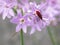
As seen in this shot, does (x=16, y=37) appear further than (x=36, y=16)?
Yes

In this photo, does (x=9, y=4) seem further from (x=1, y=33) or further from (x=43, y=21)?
(x=1, y=33)

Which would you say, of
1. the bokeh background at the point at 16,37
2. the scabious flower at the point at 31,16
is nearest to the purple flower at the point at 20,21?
the scabious flower at the point at 31,16

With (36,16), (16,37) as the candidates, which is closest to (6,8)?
(36,16)

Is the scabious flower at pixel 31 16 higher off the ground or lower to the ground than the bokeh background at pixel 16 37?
higher

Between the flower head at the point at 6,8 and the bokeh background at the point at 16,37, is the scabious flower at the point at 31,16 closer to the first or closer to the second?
the flower head at the point at 6,8

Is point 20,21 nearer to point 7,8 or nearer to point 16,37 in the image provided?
point 7,8

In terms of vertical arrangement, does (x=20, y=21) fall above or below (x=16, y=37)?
above

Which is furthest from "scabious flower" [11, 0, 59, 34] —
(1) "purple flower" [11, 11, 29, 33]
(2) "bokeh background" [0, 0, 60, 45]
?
(2) "bokeh background" [0, 0, 60, 45]

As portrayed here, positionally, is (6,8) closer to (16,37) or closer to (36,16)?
(36,16)
